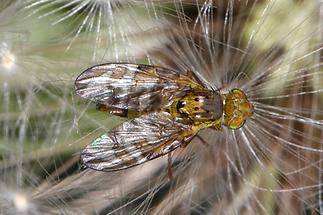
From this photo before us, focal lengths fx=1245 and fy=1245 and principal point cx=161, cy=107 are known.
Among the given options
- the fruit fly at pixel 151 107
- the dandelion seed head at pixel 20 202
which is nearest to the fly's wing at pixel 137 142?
the fruit fly at pixel 151 107

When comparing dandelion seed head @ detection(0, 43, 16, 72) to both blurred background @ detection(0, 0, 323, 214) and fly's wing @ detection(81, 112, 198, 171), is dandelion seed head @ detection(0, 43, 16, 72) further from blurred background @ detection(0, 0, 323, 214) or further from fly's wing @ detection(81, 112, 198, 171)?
fly's wing @ detection(81, 112, 198, 171)

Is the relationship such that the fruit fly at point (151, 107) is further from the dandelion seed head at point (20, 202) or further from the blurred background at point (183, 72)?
the dandelion seed head at point (20, 202)

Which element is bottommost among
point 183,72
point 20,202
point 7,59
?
point 20,202

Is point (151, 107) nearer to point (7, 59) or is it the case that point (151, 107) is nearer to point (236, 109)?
point (236, 109)

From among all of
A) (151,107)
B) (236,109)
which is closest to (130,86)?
(151,107)

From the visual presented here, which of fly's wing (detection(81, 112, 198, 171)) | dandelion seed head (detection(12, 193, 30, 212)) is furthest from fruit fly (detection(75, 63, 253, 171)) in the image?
dandelion seed head (detection(12, 193, 30, 212))

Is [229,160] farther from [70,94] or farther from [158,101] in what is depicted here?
[70,94]

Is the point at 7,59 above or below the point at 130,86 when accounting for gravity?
above
